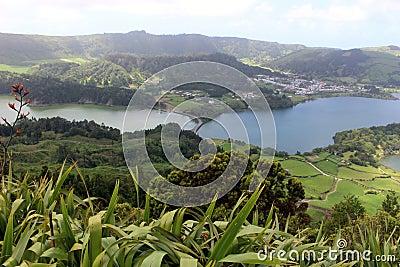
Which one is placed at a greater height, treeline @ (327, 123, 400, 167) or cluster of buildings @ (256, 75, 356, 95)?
cluster of buildings @ (256, 75, 356, 95)

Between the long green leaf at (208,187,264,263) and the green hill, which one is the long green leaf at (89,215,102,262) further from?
the green hill

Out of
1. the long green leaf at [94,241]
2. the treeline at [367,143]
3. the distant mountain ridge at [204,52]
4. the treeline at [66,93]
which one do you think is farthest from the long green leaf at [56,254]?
the distant mountain ridge at [204,52]

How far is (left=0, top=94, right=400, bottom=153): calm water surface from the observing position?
4334 centimetres

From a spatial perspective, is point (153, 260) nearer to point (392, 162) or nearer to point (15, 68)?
point (392, 162)

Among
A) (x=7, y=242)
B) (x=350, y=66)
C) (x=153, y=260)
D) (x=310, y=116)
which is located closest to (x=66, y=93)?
(x=310, y=116)

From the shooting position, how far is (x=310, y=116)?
182ft

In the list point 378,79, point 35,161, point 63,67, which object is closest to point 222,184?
point 35,161

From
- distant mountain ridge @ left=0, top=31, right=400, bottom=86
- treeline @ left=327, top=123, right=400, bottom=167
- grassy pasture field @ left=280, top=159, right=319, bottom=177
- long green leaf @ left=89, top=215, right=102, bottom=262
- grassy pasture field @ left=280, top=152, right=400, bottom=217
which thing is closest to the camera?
long green leaf @ left=89, top=215, right=102, bottom=262

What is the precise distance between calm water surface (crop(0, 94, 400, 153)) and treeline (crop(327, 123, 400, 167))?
2.35 metres

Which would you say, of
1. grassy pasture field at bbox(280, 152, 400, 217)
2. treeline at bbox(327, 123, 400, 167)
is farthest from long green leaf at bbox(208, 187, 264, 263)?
treeline at bbox(327, 123, 400, 167)

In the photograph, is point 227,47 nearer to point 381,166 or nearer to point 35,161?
point 381,166

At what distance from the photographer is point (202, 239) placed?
131 centimetres

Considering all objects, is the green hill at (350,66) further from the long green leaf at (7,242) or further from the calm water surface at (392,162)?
the long green leaf at (7,242)

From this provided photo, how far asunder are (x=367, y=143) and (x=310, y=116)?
13679 millimetres
